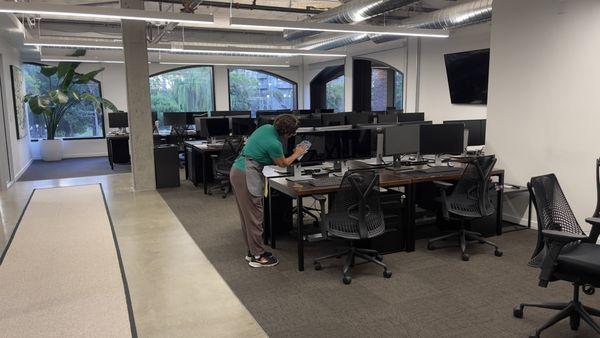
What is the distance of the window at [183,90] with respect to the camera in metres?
13.0

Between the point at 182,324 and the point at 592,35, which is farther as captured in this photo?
the point at 592,35

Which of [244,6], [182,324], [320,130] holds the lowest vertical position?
[182,324]

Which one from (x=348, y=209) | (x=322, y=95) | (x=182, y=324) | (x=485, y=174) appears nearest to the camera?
(x=182, y=324)

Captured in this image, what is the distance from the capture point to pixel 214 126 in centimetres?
783

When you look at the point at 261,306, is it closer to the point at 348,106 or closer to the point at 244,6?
the point at 244,6

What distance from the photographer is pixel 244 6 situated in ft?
27.6

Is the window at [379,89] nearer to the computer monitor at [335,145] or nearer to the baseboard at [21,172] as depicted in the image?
the computer monitor at [335,145]

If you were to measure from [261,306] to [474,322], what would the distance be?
1480 millimetres

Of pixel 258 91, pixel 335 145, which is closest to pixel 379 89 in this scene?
pixel 258 91

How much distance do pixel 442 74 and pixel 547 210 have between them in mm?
6139

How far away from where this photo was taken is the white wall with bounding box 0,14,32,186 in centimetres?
813

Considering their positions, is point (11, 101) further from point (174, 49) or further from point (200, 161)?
point (200, 161)

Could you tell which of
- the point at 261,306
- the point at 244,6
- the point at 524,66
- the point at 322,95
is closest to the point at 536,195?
the point at 261,306

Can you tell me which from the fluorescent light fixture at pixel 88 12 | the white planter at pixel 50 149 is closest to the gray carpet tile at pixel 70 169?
the white planter at pixel 50 149
